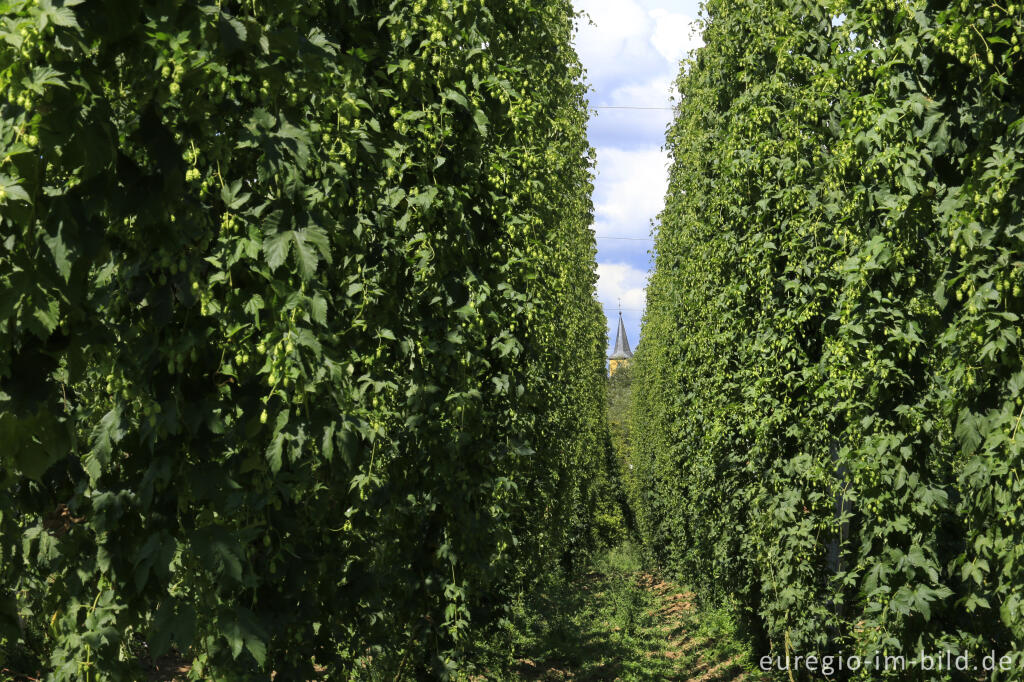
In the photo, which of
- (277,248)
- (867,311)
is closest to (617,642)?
(867,311)

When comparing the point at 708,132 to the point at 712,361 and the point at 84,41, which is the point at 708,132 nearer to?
the point at 712,361

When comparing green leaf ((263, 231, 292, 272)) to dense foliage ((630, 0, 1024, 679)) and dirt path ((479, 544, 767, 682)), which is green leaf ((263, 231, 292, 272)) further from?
dirt path ((479, 544, 767, 682))

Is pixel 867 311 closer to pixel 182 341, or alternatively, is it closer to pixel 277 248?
pixel 277 248

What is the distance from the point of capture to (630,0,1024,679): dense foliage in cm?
489

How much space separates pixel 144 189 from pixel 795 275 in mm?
7299

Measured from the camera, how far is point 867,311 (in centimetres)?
646

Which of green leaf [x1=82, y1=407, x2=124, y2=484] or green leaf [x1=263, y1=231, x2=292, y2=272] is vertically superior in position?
green leaf [x1=263, y1=231, x2=292, y2=272]

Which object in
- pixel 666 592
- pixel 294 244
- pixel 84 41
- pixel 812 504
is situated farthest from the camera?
pixel 666 592

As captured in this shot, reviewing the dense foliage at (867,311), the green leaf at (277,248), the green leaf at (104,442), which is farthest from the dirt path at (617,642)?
the green leaf at (277,248)

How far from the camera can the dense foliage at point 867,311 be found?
16.0ft

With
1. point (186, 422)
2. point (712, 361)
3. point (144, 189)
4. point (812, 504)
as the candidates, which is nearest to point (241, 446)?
point (186, 422)

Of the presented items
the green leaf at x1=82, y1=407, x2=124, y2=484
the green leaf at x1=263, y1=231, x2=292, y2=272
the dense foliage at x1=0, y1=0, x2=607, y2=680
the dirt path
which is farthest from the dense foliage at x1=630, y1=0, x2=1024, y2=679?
the green leaf at x1=82, y1=407, x2=124, y2=484

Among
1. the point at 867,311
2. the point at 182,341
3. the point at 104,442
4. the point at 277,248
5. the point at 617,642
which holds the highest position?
the point at 867,311

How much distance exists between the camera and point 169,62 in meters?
2.62
